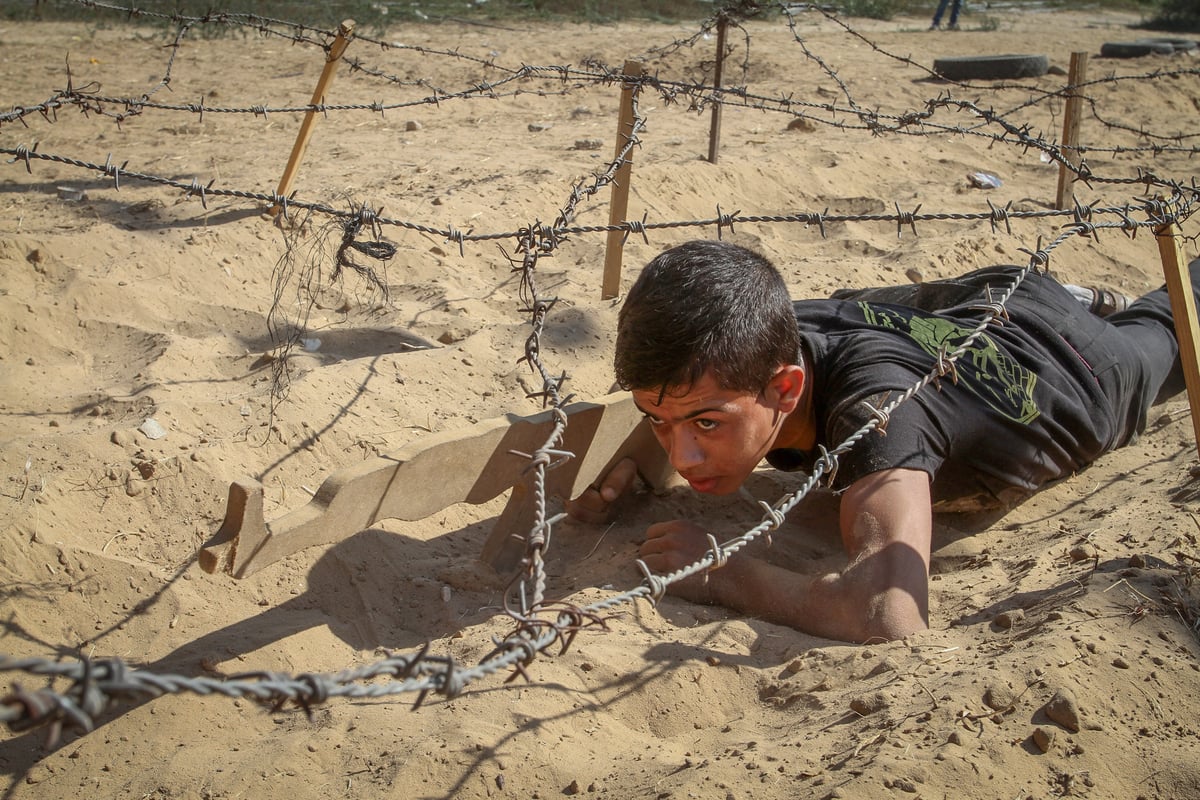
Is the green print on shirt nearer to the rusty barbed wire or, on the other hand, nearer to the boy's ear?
the boy's ear

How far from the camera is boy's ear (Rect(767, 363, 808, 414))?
2.61 meters

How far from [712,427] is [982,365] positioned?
0.97 metres

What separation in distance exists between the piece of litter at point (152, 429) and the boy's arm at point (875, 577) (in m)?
2.01

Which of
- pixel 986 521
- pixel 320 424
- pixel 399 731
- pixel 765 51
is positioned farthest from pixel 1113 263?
pixel 765 51

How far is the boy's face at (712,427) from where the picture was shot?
248 cm

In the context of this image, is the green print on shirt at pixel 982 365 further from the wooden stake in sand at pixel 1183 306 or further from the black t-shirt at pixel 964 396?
the wooden stake in sand at pixel 1183 306

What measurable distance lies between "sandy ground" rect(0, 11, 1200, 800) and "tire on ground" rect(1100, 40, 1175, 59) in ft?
20.2

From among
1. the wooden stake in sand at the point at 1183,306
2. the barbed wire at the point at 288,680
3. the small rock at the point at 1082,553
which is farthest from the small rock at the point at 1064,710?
the wooden stake in sand at the point at 1183,306

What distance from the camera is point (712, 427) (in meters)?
2.52

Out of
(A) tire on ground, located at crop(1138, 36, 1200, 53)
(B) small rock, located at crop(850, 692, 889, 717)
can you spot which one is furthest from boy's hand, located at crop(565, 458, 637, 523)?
(A) tire on ground, located at crop(1138, 36, 1200, 53)

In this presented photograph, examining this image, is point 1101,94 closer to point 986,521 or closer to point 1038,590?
point 986,521

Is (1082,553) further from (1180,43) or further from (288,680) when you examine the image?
(1180,43)

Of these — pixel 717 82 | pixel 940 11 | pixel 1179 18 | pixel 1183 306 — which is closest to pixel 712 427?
pixel 1183 306

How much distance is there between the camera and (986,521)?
3.38 meters
